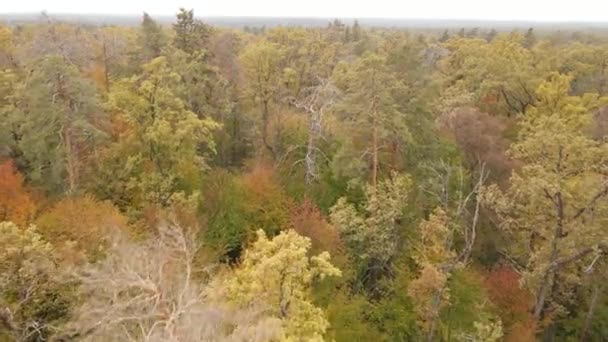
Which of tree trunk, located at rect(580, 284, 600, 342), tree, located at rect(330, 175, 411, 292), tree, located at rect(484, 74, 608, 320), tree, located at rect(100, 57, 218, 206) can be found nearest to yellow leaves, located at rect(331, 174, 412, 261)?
tree, located at rect(330, 175, 411, 292)

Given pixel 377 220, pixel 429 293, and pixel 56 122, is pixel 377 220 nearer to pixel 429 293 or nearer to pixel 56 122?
pixel 429 293

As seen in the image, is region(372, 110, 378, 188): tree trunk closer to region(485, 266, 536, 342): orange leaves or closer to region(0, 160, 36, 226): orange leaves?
region(485, 266, 536, 342): orange leaves

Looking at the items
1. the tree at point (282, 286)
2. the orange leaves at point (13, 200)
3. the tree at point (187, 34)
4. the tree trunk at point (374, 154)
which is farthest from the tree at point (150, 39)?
the tree at point (282, 286)

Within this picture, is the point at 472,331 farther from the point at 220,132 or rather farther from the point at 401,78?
the point at 220,132

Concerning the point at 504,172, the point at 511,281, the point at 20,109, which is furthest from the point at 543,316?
the point at 20,109

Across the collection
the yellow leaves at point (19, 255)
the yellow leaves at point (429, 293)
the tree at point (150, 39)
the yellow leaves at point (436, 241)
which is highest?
the tree at point (150, 39)

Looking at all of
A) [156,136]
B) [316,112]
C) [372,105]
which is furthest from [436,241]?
[156,136]

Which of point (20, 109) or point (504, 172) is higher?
point (20, 109)

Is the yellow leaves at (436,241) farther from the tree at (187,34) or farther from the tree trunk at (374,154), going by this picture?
the tree at (187,34)
